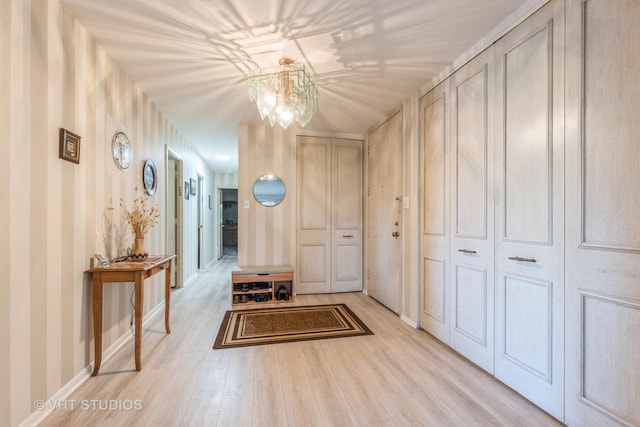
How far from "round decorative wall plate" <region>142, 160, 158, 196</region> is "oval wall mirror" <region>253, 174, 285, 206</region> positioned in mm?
1237

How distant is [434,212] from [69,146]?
2828 mm

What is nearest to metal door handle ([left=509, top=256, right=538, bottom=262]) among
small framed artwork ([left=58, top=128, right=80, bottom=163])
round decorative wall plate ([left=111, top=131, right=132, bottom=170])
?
small framed artwork ([left=58, top=128, right=80, bottom=163])

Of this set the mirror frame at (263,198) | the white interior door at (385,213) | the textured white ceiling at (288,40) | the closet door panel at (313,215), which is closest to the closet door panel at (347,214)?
the closet door panel at (313,215)

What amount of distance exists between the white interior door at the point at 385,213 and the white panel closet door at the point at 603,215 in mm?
1818

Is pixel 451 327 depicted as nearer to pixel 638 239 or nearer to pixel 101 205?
pixel 638 239

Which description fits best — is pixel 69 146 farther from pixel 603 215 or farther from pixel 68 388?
pixel 603 215

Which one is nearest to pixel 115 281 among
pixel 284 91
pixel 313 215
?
pixel 284 91

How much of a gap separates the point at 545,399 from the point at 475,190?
136cm

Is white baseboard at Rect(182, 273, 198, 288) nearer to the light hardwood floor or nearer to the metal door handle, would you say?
the light hardwood floor

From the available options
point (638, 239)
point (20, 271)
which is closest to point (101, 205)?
point (20, 271)

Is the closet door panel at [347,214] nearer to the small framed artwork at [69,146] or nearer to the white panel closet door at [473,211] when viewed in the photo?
the white panel closet door at [473,211]

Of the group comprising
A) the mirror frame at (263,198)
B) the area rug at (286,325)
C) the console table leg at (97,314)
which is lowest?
the area rug at (286,325)

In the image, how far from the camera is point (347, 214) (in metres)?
4.32

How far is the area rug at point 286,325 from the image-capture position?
264 centimetres
